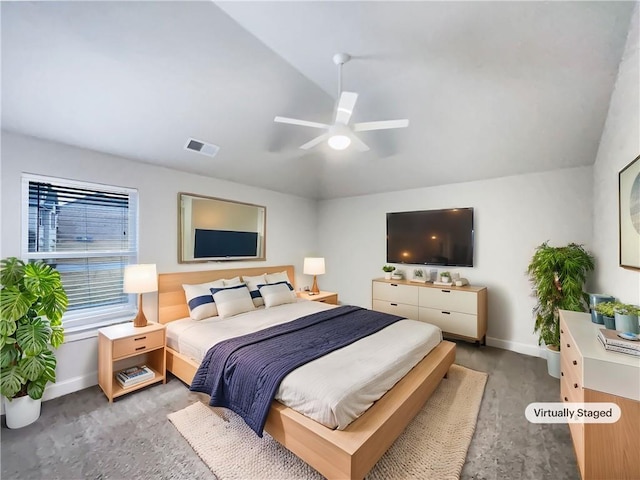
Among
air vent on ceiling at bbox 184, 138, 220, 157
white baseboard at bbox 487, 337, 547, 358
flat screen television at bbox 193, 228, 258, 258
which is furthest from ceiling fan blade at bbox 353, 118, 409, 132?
white baseboard at bbox 487, 337, 547, 358

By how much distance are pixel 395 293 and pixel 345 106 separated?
303cm

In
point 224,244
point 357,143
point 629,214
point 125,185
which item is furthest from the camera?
point 224,244

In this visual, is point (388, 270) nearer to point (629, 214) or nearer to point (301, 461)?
point (629, 214)

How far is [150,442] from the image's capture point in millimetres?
2020

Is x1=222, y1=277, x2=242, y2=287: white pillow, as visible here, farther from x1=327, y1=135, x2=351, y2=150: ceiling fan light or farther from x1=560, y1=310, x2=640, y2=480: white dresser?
x1=560, y1=310, x2=640, y2=480: white dresser

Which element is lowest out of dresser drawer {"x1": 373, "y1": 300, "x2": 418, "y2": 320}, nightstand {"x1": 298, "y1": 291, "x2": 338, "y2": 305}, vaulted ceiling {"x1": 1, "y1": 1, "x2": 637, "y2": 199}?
dresser drawer {"x1": 373, "y1": 300, "x2": 418, "y2": 320}

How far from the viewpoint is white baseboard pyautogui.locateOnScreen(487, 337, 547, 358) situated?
139 inches

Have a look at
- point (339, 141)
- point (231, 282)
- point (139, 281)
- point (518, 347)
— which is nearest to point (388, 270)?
point (518, 347)

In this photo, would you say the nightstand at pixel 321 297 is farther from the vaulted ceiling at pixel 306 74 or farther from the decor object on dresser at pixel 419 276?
the vaulted ceiling at pixel 306 74

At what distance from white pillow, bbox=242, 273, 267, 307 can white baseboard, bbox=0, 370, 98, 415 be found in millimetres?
1759

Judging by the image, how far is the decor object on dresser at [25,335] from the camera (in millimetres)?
2053

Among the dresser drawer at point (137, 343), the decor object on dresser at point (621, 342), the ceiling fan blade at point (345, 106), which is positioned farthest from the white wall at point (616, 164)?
the dresser drawer at point (137, 343)

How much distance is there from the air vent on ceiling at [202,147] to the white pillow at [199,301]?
1639 millimetres

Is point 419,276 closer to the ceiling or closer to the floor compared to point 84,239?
closer to the floor
